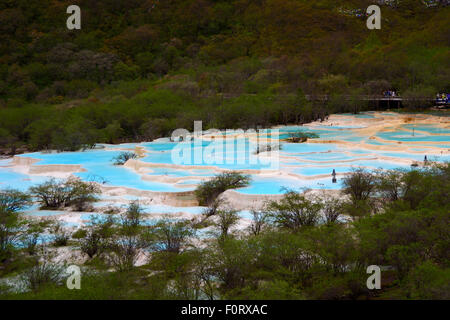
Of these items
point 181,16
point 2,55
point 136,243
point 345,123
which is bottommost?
point 136,243

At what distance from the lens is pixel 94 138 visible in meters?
28.5

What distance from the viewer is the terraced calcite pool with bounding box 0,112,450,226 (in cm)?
1730

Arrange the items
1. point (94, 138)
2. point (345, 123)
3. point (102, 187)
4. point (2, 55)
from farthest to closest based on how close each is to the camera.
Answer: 1. point (2, 55)
2. point (345, 123)
3. point (94, 138)
4. point (102, 187)

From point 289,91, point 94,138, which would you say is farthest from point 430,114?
point 94,138

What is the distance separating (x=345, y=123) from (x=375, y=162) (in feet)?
43.7

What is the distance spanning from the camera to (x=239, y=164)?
2153 cm

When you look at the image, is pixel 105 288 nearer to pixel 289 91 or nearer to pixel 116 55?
pixel 289 91

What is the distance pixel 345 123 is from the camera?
33875mm

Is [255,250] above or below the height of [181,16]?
below

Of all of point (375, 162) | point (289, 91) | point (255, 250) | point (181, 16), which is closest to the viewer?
point (255, 250)

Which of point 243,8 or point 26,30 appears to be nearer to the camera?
point 26,30

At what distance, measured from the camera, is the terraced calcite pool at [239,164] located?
681 inches

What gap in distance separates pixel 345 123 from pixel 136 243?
79.5 feet

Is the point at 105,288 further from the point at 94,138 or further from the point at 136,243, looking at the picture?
the point at 94,138
